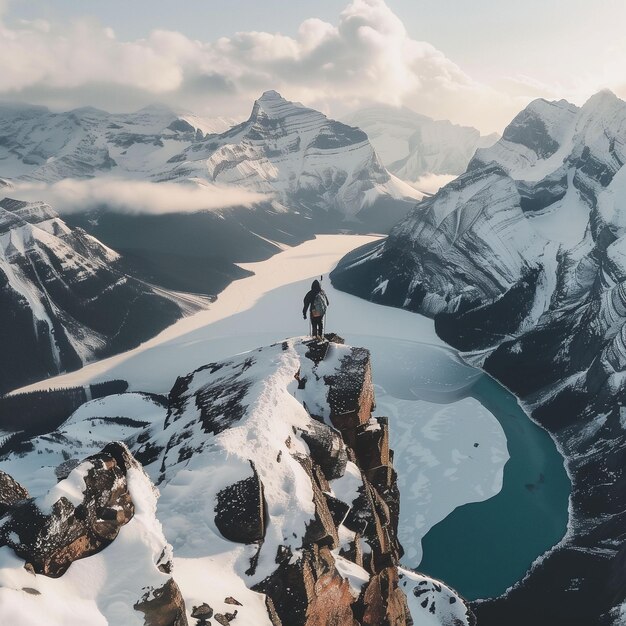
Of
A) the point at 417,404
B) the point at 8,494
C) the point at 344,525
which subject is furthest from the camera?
the point at 417,404

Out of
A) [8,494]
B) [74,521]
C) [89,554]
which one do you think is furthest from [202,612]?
[8,494]

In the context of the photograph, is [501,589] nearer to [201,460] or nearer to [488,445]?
[488,445]

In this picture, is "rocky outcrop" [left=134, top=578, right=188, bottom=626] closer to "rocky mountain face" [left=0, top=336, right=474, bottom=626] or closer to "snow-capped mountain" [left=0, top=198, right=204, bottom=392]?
"rocky mountain face" [left=0, top=336, right=474, bottom=626]

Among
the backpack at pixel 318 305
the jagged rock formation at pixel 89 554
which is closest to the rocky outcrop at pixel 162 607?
the jagged rock formation at pixel 89 554

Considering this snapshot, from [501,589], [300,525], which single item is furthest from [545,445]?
[300,525]

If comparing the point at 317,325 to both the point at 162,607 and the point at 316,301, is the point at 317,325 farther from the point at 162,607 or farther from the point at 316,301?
the point at 162,607
